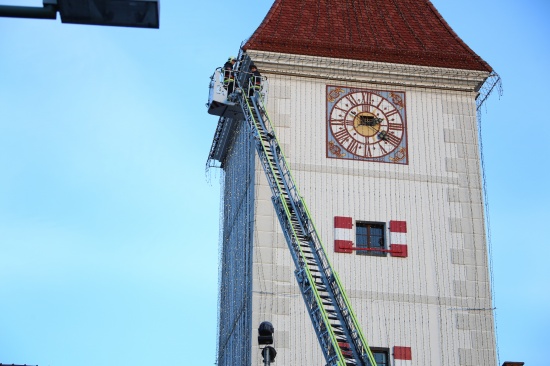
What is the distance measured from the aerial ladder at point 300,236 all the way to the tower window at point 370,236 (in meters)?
1.46

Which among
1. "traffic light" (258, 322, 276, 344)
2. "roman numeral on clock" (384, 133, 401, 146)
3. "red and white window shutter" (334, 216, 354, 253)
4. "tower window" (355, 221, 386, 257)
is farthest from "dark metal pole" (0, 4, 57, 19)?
"roman numeral on clock" (384, 133, 401, 146)

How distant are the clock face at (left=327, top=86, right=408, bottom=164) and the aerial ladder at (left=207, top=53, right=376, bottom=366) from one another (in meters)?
1.90

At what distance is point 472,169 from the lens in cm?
3116

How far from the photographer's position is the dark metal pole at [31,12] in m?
10.3

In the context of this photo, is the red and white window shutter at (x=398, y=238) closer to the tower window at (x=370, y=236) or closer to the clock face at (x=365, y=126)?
the tower window at (x=370, y=236)

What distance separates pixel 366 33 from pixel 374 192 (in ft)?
18.3

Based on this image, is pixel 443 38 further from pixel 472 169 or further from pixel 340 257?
pixel 340 257

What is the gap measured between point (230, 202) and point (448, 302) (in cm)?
896

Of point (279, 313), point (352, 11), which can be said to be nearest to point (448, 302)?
point (279, 313)

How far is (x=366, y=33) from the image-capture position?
3294cm

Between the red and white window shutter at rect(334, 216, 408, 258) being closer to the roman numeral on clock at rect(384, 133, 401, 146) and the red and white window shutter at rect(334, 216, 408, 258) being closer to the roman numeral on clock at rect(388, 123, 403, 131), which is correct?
the roman numeral on clock at rect(384, 133, 401, 146)

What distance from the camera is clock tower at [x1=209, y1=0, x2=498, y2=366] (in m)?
28.7

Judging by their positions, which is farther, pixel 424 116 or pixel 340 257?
pixel 424 116

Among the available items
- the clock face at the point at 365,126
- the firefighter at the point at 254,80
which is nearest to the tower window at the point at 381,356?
the clock face at the point at 365,126
